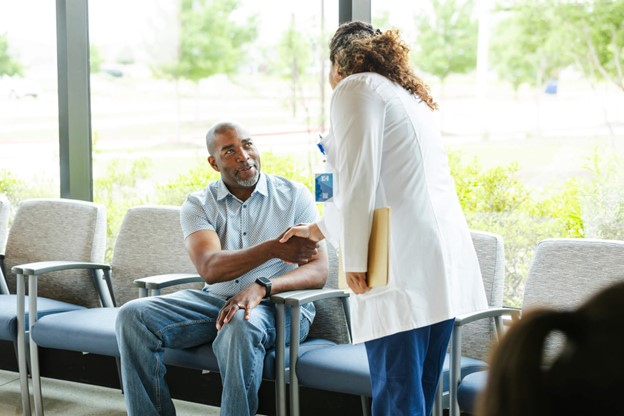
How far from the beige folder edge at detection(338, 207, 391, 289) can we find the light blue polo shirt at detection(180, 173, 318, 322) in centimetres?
100

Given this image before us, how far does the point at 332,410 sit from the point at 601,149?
4.86 feet

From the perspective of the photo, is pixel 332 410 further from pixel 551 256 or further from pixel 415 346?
pixel 415 346

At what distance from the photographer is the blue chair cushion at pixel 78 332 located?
3.23 meters

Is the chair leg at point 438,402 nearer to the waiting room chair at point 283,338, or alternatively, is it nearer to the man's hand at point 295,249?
the waiting room chair at point 283,338

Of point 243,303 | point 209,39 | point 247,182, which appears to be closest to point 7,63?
point 209,39

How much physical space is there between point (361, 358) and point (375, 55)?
107cm

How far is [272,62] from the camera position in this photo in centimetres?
403

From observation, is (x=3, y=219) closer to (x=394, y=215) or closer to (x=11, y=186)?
(x=11, y=186)

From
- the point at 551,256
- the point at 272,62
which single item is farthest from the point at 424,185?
the point at 272,62

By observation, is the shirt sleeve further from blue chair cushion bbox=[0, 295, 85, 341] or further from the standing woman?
the standing woman

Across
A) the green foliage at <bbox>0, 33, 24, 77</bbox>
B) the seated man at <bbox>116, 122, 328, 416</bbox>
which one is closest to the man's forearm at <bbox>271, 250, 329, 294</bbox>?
the seated man at <bbox>116, 122, 328, 416</bbox>

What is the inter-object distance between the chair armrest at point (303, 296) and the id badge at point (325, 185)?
59 centimetres

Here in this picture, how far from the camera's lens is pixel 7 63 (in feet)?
14.9

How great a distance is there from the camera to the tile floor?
12.1ft
